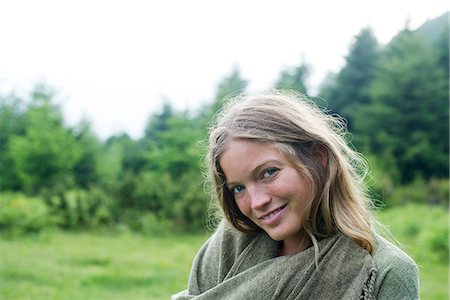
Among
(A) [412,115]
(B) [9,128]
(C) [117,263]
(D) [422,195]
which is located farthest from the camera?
(A) [412,115]

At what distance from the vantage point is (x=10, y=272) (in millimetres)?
7449

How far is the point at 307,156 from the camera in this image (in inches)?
67.4

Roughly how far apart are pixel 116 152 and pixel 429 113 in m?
12.2

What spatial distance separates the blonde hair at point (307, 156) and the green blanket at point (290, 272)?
0.16ft

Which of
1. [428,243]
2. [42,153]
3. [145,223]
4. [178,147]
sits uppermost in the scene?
[178,147]

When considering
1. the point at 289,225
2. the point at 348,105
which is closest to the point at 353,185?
the point at 289,225

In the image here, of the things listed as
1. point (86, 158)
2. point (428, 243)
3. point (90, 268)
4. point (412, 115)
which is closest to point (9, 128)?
point (86, 158)

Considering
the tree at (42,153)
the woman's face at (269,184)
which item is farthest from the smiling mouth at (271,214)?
the tree at (42,153)

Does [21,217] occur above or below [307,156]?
above

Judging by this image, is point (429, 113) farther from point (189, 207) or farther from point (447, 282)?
point (447, 282)

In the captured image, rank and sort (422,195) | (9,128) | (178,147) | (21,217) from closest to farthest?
(21,217) < (422,195) < (178,147) < (9,128)

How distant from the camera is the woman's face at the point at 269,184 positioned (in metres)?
1.65

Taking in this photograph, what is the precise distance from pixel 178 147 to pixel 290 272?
16.2m

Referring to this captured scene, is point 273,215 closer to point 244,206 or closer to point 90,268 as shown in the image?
point 244,206
